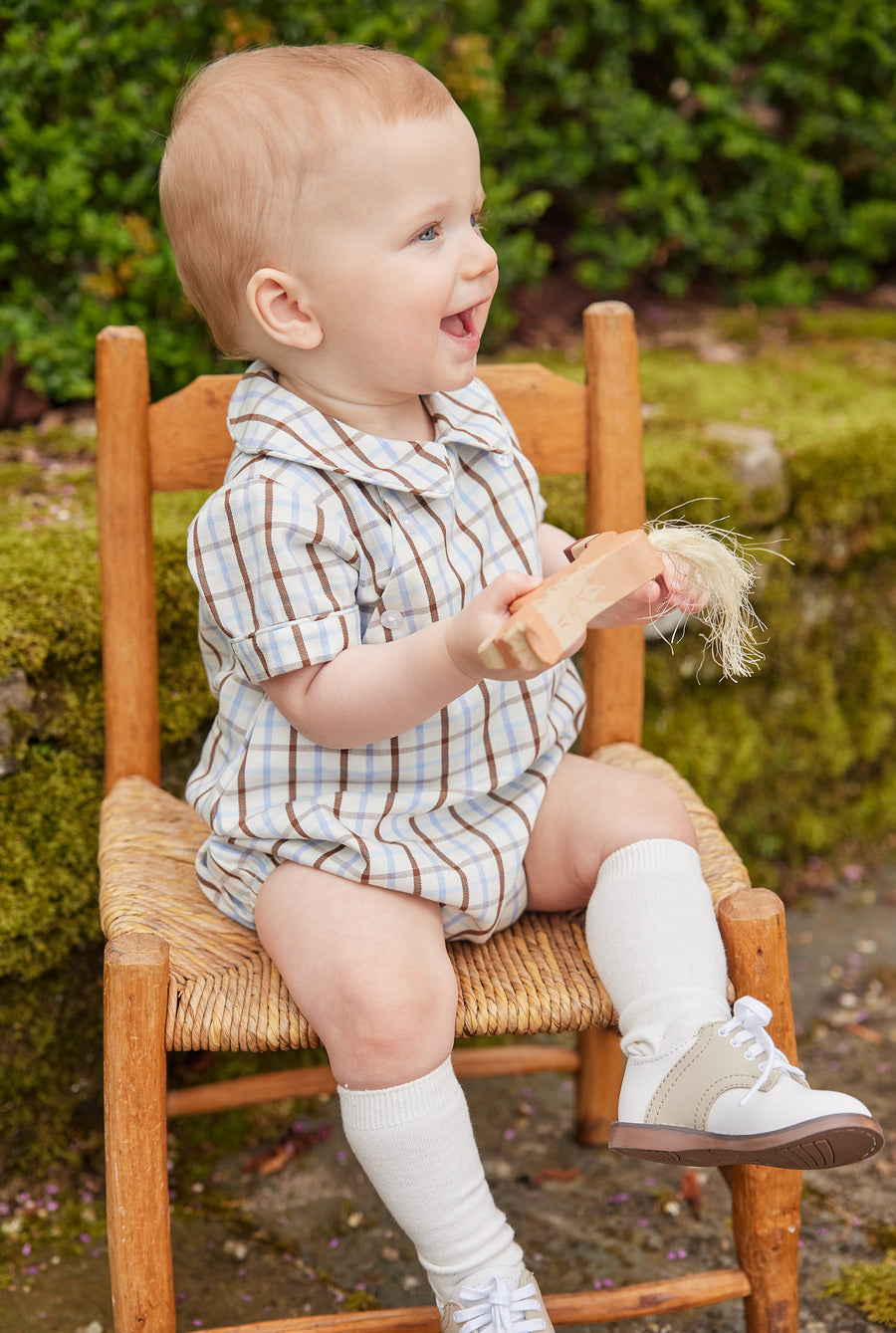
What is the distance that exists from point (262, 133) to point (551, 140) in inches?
70.5

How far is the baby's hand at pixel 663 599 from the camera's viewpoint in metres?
1.33

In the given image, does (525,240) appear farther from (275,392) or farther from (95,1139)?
(95,1139)

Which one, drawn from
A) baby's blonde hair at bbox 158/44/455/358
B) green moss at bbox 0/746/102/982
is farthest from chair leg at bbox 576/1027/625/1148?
baby's blonde hair at bbox 158/44/455/358

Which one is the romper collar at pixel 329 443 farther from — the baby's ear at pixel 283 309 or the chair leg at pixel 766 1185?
the chair leg at pixel 766 1185

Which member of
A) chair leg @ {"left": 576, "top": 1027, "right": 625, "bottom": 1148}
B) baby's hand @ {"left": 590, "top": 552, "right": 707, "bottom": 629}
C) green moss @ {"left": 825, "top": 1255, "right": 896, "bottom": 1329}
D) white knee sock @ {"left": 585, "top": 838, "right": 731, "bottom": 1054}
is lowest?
green moss @ {"left": 825, "top": 1255, "right": 896, "bottom": 1329}

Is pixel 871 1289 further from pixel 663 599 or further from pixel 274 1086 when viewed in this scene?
pixel 663 599

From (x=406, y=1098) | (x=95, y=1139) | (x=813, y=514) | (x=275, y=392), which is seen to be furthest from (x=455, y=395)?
(x=95, y=1139)

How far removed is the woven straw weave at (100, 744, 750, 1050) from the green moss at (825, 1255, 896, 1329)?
2.11 ft

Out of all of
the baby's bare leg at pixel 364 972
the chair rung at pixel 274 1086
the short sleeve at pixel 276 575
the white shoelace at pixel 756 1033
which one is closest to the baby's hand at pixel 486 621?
the short sleeve at pixel 276 575

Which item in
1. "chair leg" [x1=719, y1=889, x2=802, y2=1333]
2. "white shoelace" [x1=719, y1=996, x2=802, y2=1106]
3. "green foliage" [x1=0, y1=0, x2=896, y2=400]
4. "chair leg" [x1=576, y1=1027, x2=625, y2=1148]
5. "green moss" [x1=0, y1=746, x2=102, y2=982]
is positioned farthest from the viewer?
"green foliage" [x1=0, y1=0, x2=896, y2=400]

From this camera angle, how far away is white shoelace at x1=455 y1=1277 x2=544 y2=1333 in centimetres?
123

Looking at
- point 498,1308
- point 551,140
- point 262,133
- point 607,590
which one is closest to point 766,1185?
point 498,1308

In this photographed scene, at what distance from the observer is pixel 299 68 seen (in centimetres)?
129

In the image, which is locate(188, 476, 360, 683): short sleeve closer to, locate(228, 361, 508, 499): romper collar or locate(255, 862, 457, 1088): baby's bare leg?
locate(228, 361, 508, 499): romper collar
